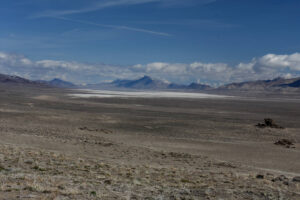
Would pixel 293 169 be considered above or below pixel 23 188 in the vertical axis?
below

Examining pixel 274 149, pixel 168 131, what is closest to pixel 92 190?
pixel 274 149

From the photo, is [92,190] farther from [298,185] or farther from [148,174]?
[298,185]

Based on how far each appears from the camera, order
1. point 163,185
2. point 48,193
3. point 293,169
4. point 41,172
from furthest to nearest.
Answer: point 293,169 → point 41,172 → point 163,185 → point 48,193

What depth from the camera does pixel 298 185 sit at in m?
13.5

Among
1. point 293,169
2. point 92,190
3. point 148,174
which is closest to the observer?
point 92,190

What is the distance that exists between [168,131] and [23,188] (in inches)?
1162

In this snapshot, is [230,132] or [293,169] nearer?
[293,169]

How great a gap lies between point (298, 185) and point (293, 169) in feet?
28.1

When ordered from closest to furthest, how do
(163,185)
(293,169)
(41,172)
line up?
1. (163,185)
2. (41,172)
3. (293,169)

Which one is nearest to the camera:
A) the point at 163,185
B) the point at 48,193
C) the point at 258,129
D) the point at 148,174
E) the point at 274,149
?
the point at 48,193

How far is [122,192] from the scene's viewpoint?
11398 mm

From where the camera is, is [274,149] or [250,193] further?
[274,149]

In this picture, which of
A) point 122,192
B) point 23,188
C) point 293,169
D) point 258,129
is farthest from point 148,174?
point 258,129

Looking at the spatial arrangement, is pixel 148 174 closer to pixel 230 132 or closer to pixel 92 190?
pixel 92 190
